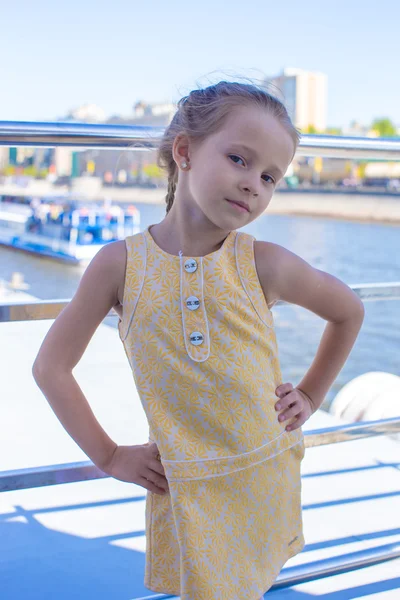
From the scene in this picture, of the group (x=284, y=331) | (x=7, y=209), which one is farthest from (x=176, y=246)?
(x=7, y=209)

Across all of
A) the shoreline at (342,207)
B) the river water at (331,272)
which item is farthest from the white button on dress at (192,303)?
the shoreline at (342,207)

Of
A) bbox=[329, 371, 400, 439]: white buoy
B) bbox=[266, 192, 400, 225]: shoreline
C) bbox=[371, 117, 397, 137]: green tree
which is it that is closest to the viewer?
bbox=[329, 371, 400, 439]: white buoy

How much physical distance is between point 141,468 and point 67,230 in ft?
74.9

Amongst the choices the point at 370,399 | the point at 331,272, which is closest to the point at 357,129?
the point at 331,272

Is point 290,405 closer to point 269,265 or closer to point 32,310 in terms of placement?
point 269,265

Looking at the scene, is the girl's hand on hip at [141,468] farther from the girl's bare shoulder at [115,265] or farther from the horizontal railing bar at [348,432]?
the horizontal railing bar at [348,432]

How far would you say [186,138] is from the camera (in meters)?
0.87

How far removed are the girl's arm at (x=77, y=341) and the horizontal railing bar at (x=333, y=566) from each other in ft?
1.78

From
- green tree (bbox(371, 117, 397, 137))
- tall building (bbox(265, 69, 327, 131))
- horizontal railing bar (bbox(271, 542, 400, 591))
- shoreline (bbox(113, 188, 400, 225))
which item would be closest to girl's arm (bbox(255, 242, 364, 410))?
horizontal railing bar (bbox(271, 542, 400, 591))

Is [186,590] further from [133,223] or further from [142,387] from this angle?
[133,223]

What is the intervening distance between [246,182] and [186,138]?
0.10m

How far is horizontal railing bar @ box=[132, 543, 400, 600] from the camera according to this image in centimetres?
121

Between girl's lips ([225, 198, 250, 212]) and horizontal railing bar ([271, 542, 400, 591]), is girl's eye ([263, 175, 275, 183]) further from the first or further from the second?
horizontal railing bar ([271, 542, 400, 591])

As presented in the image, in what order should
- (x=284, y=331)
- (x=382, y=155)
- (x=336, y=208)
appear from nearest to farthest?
(x=382, y=155) < (x=284, y=331) < (x=336, y=208)
